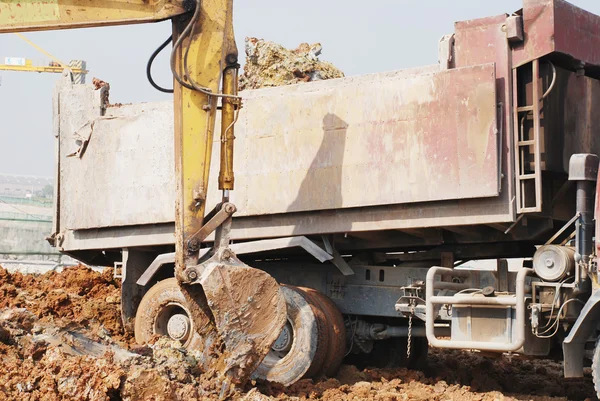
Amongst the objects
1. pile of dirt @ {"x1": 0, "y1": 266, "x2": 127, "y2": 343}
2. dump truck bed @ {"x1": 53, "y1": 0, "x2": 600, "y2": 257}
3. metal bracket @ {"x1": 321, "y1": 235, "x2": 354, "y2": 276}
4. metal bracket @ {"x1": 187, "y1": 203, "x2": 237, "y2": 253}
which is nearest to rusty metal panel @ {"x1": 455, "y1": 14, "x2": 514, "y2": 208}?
dump truck bed @ {"x1": 53, "y1": 0, "x2": 600, "y2": 257}

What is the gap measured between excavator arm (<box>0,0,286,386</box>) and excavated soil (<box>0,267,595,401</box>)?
0.41 meters

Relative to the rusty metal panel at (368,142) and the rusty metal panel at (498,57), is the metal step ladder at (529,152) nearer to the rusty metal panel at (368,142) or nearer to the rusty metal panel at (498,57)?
the rusty metal panel at (498,57)

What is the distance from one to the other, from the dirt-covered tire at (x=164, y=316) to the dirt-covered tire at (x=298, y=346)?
34.5 inches

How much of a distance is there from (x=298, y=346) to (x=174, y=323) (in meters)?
1.35

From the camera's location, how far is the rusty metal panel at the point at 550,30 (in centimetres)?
794

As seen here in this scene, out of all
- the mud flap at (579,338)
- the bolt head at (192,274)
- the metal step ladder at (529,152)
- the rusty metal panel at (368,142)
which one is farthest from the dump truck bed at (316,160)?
the bolt head at (192,274)

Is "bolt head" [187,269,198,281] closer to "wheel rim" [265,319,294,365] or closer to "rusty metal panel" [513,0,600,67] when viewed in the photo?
"wheel rim" [265,319,294,365]

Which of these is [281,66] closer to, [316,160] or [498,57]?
[316,160]

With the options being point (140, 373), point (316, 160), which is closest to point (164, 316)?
point (316, 160)

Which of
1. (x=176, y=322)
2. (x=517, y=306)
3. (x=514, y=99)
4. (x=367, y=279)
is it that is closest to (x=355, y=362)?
(x=367, y=279)

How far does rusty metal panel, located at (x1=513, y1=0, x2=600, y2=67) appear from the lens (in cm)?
794

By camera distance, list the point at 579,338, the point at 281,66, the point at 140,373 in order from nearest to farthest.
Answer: the point at 140,373 < the point at 579,338 < the point at 281,66

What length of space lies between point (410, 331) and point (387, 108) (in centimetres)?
196

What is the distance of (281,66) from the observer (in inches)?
441
